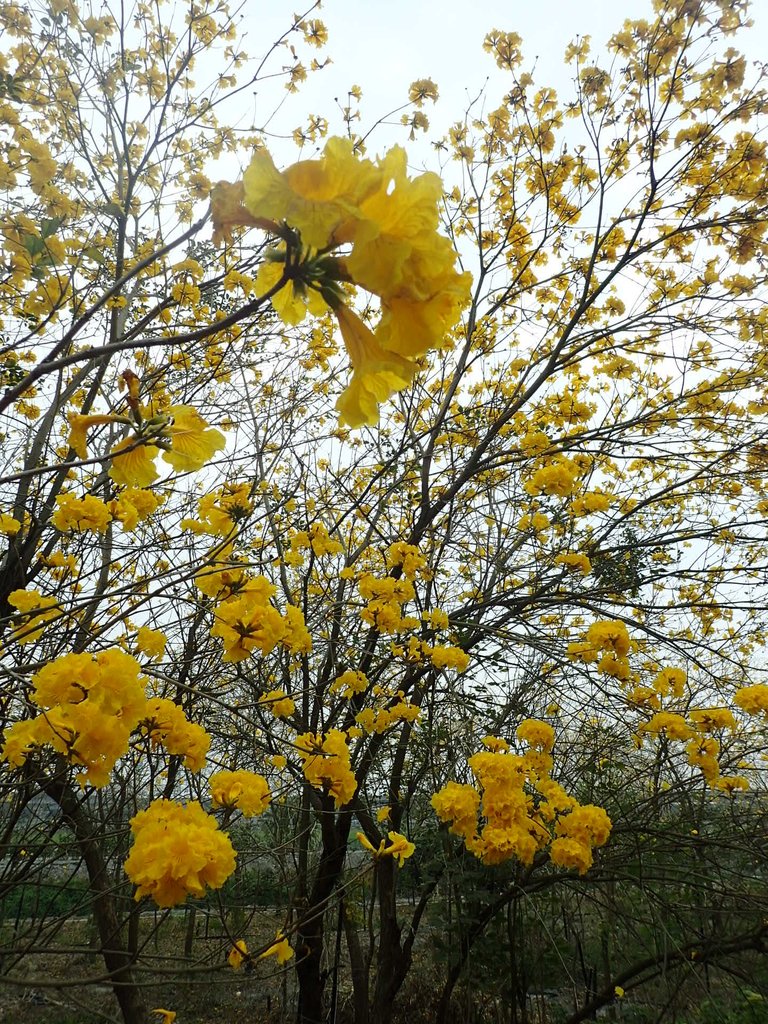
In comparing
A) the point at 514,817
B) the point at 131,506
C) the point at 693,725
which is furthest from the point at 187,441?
the point at 693,725

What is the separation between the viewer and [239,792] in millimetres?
1768

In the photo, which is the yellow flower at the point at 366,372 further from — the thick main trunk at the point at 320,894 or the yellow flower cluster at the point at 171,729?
the thick main trunk at the point at 320,894

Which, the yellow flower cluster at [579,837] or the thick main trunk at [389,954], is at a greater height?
the yellow flower cluster at [579,837]

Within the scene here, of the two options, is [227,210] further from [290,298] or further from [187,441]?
[187,441]

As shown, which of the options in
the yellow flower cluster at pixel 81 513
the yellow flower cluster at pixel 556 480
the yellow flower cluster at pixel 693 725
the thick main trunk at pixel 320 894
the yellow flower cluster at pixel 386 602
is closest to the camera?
the yellow flower cluster at pixel 81 513

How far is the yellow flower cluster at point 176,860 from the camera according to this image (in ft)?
3.67

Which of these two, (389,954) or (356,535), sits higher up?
(356,535)

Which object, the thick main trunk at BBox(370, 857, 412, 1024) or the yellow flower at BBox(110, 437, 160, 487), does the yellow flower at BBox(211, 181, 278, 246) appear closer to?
the yellow flower at BBox(110, 437, 160, 487)

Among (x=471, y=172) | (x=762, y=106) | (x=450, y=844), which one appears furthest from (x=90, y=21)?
(x=450, y=844)

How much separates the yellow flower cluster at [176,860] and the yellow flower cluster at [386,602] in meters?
2.12

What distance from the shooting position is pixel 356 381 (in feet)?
2.87

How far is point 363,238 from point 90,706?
40.4 inches

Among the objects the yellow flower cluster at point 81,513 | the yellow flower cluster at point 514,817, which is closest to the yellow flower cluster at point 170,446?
the yellow flower cluster at point 81,513

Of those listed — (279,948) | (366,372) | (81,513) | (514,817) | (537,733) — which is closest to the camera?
(366,372)
